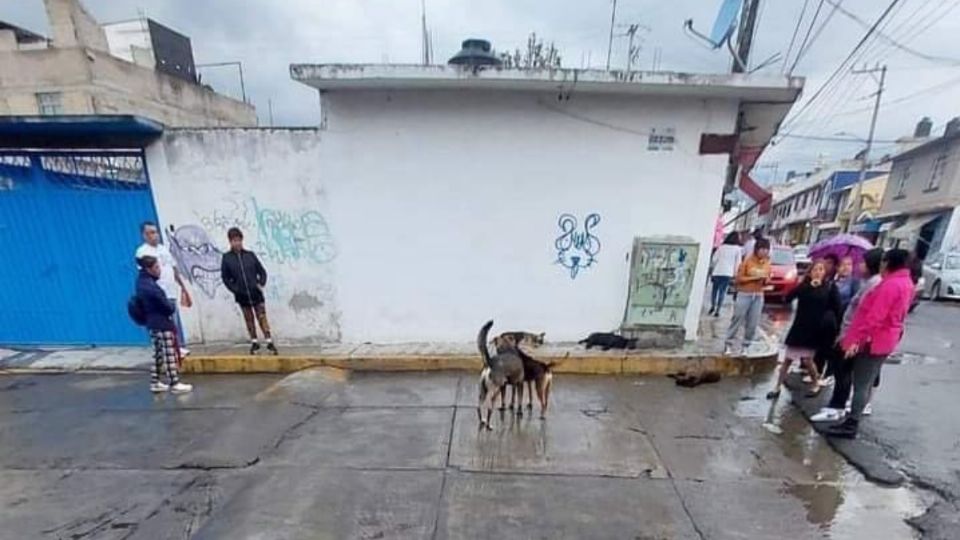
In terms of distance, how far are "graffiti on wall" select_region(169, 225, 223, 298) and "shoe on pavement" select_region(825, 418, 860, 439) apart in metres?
7.41

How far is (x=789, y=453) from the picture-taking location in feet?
13.8

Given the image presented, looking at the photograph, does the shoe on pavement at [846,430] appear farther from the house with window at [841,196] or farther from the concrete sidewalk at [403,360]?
the house with window at [841,196]

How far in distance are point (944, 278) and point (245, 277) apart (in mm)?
19144

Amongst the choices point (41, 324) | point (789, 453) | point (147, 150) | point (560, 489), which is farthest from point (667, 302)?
point (41, 324)

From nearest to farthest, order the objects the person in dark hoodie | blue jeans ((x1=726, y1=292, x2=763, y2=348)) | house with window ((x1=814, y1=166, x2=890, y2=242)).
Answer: the person in dark hoodie
blue jeans ((x1=726, y1=292, x2=763, y2=348))
house with window ((x1=814, y1=166, x2=890, y2=242))

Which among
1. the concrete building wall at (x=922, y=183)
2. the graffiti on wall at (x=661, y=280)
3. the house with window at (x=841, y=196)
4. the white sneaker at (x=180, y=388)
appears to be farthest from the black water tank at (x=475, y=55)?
the house with window at (x=841, y=196)

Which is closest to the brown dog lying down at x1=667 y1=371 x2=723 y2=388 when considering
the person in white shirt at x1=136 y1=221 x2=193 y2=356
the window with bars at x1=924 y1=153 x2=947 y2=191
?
the person in white shirt at x1=136 y1=221 x2=193 y2=356

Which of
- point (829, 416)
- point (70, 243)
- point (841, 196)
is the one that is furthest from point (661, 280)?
point (841, 196)

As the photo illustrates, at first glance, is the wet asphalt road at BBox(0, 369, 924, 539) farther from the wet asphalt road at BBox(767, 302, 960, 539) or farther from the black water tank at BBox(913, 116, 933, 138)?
the black water tank at BBox(913, 116, 933, 138)

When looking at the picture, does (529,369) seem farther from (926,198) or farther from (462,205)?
(926,198)

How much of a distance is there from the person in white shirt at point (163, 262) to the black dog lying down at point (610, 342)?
5.38 meters

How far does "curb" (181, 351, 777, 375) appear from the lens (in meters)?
6.19

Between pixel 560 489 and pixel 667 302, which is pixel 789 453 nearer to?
pixel 560 489

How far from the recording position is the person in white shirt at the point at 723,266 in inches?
339
